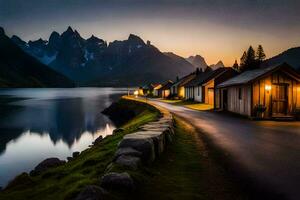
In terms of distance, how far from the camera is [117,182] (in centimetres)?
856

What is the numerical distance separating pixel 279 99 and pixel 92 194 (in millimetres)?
32770

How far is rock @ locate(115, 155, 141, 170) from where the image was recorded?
1015 cm

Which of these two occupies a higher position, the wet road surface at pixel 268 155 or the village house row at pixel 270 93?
the village house row at pixel 270 93

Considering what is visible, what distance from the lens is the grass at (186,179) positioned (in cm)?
884

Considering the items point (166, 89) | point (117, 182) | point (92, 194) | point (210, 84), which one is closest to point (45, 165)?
point (117, 182)

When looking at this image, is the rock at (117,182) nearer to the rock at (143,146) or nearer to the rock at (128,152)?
the rock at (128,152)

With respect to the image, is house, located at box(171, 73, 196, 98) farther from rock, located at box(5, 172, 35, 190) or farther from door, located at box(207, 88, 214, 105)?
rock, located at box(5, 172, 35, 190)

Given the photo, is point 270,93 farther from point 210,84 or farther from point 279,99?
point 210,84

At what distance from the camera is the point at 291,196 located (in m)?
8.68

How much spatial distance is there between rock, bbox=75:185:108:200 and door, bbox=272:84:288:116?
31598mm

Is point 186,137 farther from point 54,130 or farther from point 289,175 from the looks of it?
point 54,130

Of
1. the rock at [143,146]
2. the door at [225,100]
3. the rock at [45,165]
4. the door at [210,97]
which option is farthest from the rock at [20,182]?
the door at [210,97]

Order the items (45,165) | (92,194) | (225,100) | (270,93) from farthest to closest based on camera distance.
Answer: (225,100)
(270,93)
(45,165)
(92,194)

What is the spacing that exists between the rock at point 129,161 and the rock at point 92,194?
2.34 m
